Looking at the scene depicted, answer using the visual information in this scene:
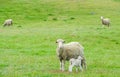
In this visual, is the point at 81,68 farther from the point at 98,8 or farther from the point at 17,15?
the point at 98,8

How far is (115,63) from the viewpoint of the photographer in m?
22.5

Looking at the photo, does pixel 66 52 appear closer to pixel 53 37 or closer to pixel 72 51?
pixel 72 51

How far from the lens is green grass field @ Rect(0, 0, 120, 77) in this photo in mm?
19641

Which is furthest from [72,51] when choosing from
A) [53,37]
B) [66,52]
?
[53,37]

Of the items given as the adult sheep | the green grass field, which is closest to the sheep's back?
the adult sheep

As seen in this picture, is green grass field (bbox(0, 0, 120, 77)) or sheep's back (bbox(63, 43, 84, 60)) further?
green grass field (bbox(0, 0, 120, 77))

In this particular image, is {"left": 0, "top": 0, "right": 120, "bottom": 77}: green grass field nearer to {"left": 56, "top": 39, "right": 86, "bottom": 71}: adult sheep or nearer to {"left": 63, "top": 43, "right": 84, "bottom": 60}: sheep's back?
{"left": 56, "top": 39, "right": 86, "bottom": 71}: adult sheep

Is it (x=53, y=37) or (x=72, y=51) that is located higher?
(x=72, y=51)

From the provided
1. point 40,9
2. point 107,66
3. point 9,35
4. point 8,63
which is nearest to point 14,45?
point 9,35

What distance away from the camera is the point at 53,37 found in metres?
36.0

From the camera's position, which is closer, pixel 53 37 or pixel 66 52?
pixel 66 52

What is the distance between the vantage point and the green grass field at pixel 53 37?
1964cm

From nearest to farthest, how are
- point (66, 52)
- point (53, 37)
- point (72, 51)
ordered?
1. point (66, 52)
2. point (72, 51)
3. point (53, 37)

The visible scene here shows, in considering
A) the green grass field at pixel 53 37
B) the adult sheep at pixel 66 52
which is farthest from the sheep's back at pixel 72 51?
the green grass field at pixel 53 37
